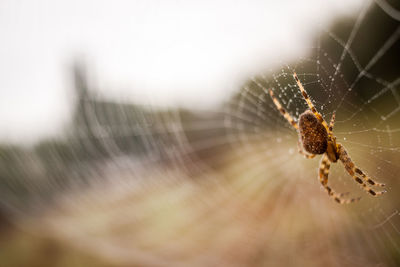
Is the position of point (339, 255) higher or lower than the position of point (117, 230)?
lower

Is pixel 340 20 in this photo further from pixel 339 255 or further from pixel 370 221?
pixel 339 255

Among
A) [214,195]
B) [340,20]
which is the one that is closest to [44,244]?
[214,195]

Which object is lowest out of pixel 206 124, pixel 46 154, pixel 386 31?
pixel 386 31

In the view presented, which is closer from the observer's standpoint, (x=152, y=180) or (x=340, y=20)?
(x=340, y=20)

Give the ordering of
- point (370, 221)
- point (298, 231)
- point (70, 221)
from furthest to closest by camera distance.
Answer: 1. point (70, 221)
2. point (298, 231)
3. point (370, 221)

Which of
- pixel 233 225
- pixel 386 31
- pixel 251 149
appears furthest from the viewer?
pixel 251 149

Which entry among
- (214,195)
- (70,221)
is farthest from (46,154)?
(214,195)

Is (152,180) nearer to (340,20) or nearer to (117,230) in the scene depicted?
(117,230)
